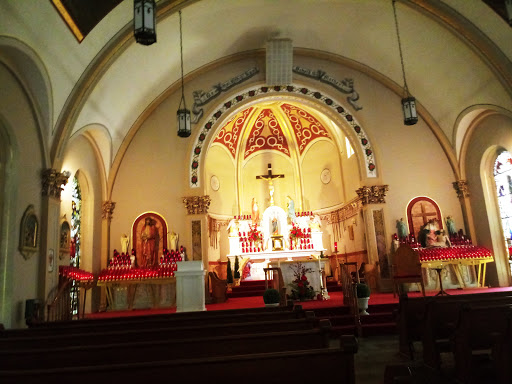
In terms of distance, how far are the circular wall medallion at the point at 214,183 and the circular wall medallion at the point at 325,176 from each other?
15.6 ft

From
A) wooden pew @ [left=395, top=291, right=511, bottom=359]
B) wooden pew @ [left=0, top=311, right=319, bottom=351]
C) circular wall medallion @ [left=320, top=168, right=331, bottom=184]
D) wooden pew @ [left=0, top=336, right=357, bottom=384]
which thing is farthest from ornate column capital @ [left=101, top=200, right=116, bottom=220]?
wooden pew @ [left=0, top=336, right=357, bottom=384]

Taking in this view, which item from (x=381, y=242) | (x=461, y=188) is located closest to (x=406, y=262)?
(x=381, y=242)

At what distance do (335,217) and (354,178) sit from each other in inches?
101

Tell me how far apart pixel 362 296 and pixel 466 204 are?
713cm

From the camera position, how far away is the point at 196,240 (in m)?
13.8

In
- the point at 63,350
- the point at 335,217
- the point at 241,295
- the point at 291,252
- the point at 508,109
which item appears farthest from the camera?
the point at 335,217

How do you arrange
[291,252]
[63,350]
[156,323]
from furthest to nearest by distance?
[291,252] → [156,323] → [63,350]

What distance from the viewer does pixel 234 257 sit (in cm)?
1725

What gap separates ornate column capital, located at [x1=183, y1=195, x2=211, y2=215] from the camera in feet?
45.8

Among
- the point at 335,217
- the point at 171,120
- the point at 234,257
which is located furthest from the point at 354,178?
the point at 171,120

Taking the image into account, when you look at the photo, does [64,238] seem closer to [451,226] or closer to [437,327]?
[437,327]

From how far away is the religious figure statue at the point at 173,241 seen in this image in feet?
44.8

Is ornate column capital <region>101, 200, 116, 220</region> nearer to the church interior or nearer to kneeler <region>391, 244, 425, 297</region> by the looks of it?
the church interior

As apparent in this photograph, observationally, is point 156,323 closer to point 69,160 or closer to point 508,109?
point 69,160
